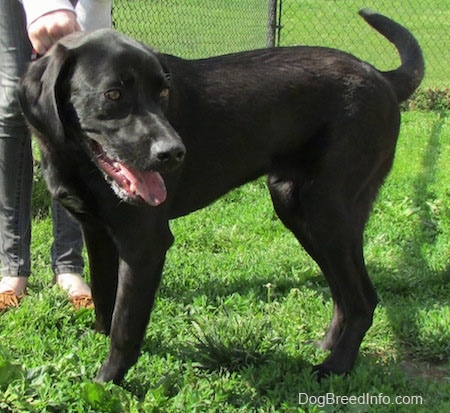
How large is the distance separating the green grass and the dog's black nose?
2.62 ft

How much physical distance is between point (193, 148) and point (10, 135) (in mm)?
998

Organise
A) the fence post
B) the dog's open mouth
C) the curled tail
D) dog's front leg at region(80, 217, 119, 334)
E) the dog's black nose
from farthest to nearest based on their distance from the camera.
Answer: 1. the fence post
2. the curled tail
3. dog's front leg at region(80, 217, 119, 334)
4. the dog's open mouth
5. the dog's black nose

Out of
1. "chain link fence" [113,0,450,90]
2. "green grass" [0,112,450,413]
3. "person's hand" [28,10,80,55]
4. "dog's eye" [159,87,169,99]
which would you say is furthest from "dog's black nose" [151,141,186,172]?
"chain link fence" [113,0,450,90]

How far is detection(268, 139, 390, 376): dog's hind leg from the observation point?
3018 mm

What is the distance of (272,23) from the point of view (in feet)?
25.6

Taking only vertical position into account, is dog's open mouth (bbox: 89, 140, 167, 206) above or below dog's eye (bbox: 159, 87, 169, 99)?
below

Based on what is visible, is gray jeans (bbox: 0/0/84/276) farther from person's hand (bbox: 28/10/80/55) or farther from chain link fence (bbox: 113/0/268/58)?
chain link fence (bbox: 113/0/268/58)

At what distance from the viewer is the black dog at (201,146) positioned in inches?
94.9

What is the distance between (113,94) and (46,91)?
0.71ft

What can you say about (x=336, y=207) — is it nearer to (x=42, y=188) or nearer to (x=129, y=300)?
(x=129, y=300)

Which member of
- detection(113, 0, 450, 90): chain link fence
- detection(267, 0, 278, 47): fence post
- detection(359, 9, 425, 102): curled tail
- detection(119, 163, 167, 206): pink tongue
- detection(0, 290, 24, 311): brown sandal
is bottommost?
detection(113, 0, 450, 90): chain link fence

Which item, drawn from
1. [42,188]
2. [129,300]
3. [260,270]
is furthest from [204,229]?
[129,300]

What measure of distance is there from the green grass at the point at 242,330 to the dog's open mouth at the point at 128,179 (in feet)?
2.19

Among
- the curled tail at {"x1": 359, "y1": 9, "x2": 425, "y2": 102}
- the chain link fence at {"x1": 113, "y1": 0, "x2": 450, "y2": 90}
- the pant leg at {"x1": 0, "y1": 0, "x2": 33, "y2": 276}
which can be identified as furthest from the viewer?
the chain link fence at {"x1": 113, "y1": 0, "x2": 450, "y2": 90}
